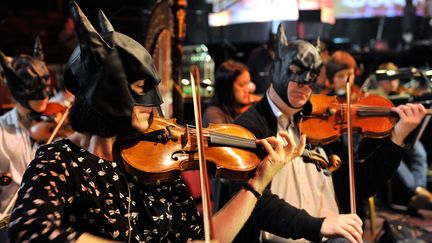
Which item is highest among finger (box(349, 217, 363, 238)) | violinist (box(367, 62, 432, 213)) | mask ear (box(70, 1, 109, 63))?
mask ear (box(70, 1, 109, 63))

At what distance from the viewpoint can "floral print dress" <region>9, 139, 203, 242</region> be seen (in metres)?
1.21

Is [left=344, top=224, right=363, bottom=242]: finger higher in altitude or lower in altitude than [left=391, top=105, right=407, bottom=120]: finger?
lower

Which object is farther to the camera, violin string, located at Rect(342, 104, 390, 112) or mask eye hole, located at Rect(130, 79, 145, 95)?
violin string, located at Rect(342, 104, 390, 112)

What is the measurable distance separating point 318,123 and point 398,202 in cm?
311

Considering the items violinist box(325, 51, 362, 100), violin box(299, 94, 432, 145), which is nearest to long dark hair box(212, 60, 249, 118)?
violinist box(325, 51, 362, 100)

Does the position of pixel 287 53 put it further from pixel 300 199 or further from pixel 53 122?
pixel 53 122

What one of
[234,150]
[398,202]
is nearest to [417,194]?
[398,202]

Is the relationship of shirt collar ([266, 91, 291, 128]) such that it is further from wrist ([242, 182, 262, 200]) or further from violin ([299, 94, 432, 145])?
wrist ([242, 182, 262, 200])

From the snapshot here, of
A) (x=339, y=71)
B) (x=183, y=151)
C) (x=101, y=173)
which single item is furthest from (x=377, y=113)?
(x=101, y=173)

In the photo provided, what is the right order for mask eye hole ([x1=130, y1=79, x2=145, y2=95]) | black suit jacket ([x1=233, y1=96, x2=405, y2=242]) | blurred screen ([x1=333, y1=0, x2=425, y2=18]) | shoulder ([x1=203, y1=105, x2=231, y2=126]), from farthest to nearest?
blurred screen ([x1=333, y1=0, x2=425, y2=18]) < shoulder ([x1=203, y1=105, x2=231, y2=126]) < black suit jacket ([x1=233, y1=96, x2=405, y2=242]) < mask eye hole ([x1=130, y1=79, x2=145, y2=95])

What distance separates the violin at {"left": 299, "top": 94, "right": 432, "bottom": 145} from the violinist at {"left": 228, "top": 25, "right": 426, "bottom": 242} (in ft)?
0.21

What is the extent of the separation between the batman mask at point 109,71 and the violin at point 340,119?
117 cm

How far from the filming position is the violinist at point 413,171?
14.7ft

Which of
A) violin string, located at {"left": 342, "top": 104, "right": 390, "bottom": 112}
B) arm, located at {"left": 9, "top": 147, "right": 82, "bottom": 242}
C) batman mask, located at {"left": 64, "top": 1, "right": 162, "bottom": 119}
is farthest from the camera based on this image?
violin string, located at {"left": 342, "top": 104, "right": 390, "bottom": 112}
